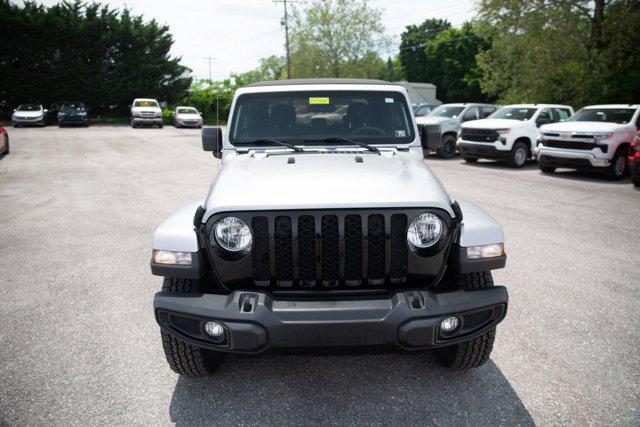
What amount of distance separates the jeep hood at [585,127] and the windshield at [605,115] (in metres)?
0.42

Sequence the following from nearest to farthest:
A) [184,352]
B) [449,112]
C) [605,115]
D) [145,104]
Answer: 1. [184,352]
2. [605,115]
3. [449,112]
4. [145,104]

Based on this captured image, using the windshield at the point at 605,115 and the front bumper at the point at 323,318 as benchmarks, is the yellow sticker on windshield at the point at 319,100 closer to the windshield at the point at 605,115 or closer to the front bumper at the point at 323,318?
the front bumper at the point at 323,318

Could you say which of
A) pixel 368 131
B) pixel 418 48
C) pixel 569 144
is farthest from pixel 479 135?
pixel 418 48

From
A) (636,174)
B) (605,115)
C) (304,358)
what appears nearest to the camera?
(304,358)

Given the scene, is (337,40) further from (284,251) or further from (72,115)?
(284,251)

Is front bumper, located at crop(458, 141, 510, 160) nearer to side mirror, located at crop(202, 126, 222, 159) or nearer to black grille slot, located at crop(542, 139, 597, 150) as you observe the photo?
black grille slot, located at crop(542, 139, 597, 150)

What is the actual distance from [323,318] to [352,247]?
444mm

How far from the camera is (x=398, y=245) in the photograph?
2758mm

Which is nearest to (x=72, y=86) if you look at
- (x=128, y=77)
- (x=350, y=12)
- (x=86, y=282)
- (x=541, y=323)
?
(x=128, y=77)

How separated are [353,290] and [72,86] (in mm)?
45254

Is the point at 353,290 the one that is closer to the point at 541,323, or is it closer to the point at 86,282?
the point at 541,323

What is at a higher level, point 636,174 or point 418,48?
point 418,48

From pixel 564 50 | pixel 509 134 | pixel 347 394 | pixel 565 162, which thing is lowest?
pixel 347 394

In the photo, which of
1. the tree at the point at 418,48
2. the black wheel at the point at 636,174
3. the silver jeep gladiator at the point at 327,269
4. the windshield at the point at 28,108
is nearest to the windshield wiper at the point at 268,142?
the silver jeep gladiator at the point at 327,269
